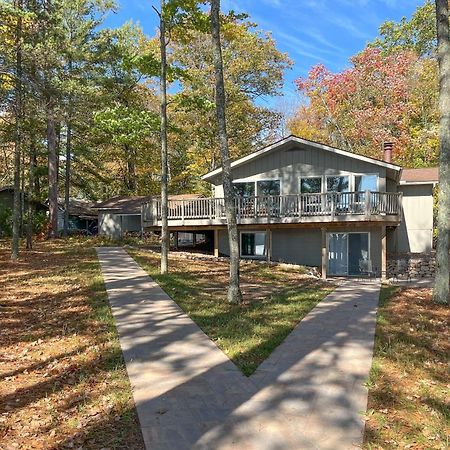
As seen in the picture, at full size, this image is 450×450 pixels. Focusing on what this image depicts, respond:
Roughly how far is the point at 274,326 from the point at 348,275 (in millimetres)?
12721

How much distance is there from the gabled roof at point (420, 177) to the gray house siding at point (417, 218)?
0.39 meters

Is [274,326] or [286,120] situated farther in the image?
[286,120]

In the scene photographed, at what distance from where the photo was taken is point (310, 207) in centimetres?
1867

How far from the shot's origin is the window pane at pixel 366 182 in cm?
1917

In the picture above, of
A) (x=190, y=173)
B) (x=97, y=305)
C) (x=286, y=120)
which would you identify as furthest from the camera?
(x=286, y=120)

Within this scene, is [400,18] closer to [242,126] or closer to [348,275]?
[242,126]

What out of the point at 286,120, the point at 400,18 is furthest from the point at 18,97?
the point at 400,18

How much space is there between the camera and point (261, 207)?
1955cm

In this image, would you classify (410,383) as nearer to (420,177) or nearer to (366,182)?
(366,182)

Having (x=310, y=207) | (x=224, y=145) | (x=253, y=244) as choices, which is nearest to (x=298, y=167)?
(x=310, y=207)

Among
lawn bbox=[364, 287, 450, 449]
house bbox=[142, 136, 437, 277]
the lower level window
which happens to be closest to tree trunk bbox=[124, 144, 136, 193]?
house bbox=[142, 136, 437, 277]

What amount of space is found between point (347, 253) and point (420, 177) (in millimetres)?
6904

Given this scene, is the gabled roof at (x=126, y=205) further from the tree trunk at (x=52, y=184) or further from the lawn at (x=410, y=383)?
the lawn at (x=410, y=383)

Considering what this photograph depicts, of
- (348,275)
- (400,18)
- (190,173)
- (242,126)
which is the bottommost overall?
(348,275)
